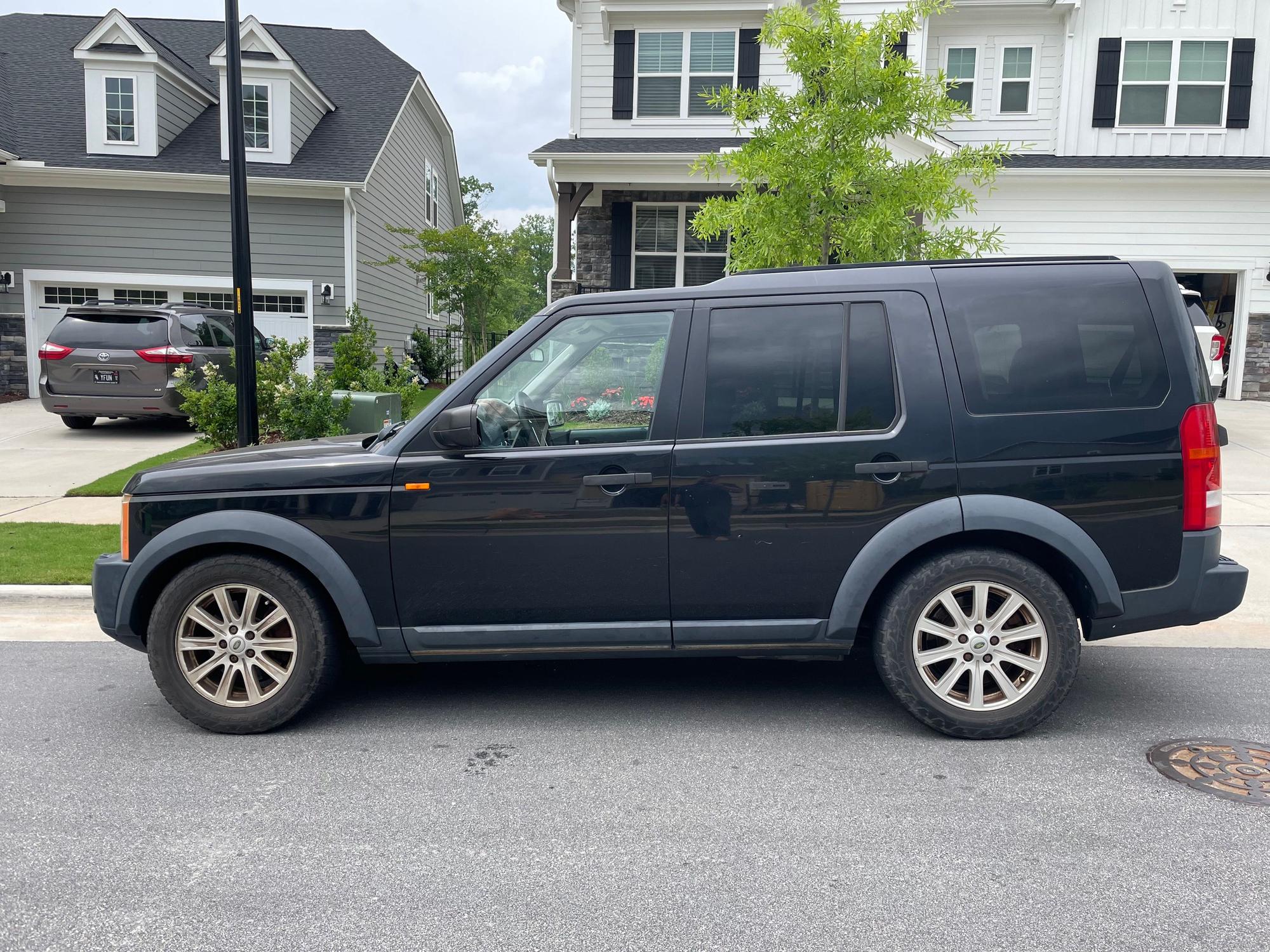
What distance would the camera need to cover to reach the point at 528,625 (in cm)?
439

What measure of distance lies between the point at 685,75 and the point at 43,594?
14311 mm

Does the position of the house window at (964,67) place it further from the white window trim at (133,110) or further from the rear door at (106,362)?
the white window trim at (133,110)

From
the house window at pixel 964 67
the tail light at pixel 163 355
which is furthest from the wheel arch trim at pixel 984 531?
the house window at pixel 964 67

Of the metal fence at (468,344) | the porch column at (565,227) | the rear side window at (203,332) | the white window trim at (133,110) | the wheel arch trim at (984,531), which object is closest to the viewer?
the wheel arch trim at (984,531)

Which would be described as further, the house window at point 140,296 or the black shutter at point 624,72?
the house window at point 140,296

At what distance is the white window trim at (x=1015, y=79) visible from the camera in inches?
715

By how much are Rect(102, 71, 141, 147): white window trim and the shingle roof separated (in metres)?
0.31

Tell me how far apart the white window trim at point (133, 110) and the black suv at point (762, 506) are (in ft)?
57.4

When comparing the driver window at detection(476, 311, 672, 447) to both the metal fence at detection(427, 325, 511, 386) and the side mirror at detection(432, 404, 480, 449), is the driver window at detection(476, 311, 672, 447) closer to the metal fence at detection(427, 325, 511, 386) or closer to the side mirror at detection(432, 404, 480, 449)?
the side mirror at detection(432, 404, 480, 449)

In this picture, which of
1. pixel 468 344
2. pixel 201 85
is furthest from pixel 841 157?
pixel 201 85

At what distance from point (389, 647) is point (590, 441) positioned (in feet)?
4.15

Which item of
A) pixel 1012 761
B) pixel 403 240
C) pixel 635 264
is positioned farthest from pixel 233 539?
pixel 403 240

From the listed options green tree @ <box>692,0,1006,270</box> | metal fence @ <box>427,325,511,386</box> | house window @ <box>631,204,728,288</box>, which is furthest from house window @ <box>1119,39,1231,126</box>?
metal fence @ <box>427,325,511,386</box>

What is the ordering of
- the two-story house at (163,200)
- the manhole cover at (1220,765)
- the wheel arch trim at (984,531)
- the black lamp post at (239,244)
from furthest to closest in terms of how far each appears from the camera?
the two-story house at (163,200) < the black lamp post at (239,244) < the wheel arch trim at (984,531) < the manhole cover at (1220,765)
